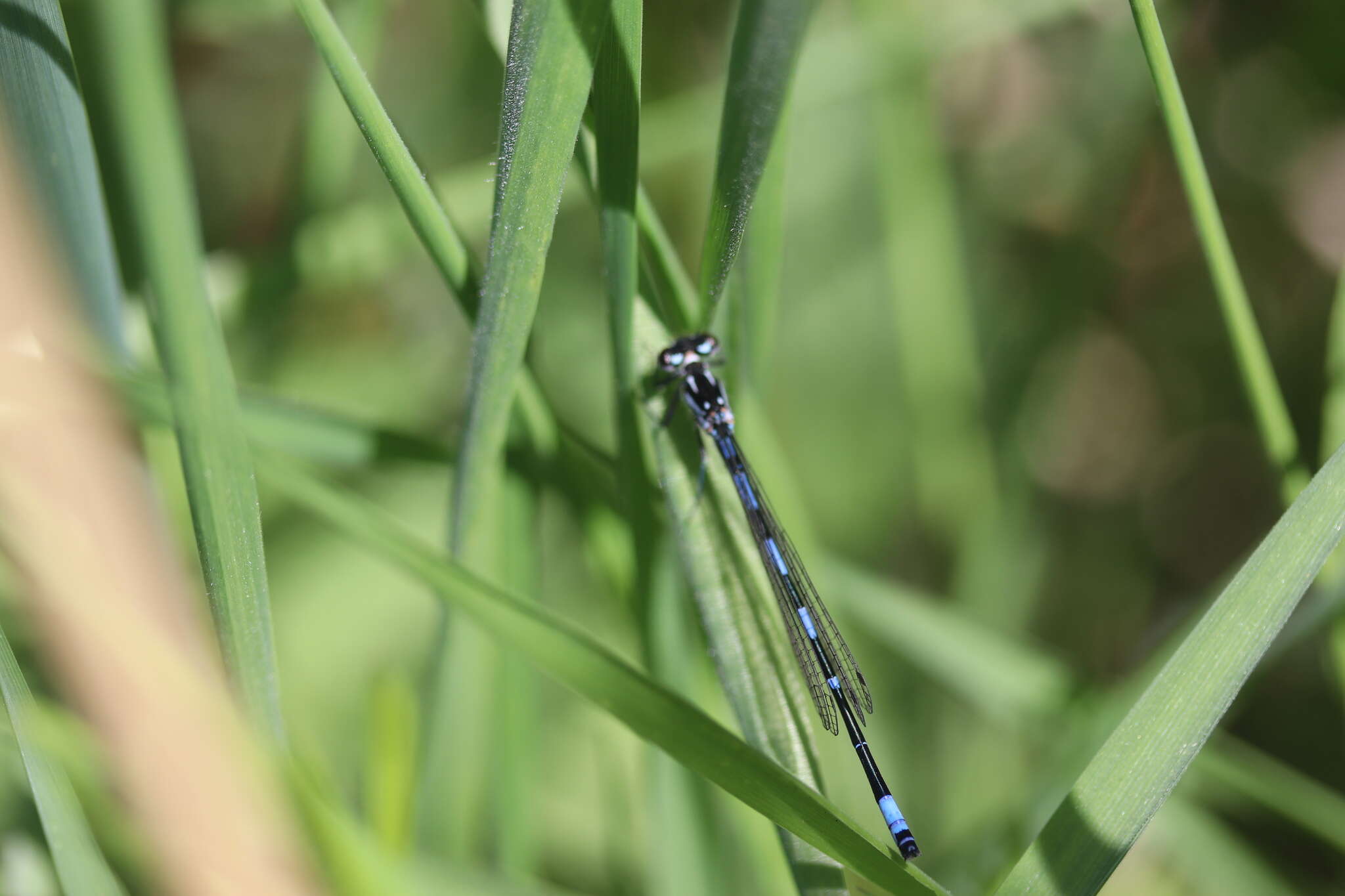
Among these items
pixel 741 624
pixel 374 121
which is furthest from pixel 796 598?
pixel 374 121

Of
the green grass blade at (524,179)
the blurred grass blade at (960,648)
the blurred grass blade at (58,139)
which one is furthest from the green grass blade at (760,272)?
the blurred grass blade at (58,139)

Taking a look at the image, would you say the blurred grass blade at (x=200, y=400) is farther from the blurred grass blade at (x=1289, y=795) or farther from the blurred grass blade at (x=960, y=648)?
the blurred grass blade at (x=1289, y=795)

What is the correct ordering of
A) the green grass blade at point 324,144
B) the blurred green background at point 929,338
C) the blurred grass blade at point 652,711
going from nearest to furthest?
the blurred grass blade at point 652,711
the green grass blade at point 324,144
the blurred green background at point 929,338

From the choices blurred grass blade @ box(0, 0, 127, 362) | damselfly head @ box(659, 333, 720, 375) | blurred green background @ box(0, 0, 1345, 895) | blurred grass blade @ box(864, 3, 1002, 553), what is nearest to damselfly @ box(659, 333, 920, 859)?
damselfly head @ box(659, 333, 720, 375)

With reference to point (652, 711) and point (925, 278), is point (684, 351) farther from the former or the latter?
point (925, 278)

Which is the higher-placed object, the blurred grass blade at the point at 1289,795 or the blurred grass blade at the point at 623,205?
the blurred grass blade at the point at 623,205

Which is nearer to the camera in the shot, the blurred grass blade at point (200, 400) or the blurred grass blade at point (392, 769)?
the blurred grass blade at point (200, 400)
